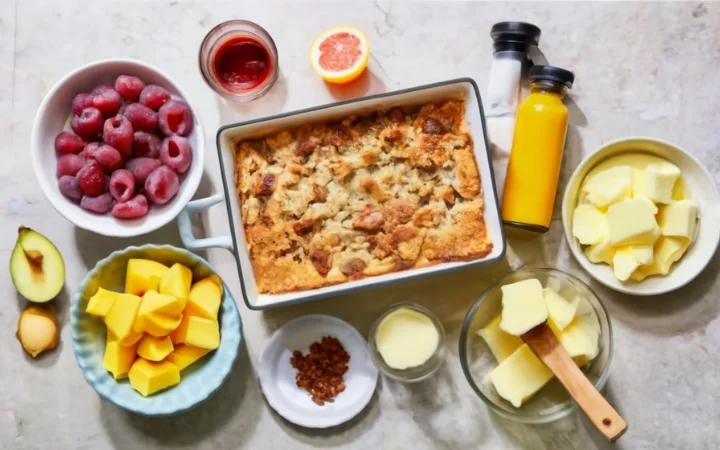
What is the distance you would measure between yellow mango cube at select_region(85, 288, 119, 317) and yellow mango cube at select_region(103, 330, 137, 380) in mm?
65

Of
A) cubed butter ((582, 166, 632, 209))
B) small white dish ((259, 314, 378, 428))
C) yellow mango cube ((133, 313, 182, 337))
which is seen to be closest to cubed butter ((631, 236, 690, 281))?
cubed butter ((582, 166, 632, 209))

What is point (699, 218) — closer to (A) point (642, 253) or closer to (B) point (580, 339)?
(A) point (642, 253)

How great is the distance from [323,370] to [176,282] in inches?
14.5

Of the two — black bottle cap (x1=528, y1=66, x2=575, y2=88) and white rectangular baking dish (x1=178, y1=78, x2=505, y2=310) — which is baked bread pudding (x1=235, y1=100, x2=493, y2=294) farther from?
black bottle cap (x1=528, y1=66, x2=575, y2=88)

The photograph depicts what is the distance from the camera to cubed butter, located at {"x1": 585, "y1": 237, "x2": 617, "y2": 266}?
136 cm

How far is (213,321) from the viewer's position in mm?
1353

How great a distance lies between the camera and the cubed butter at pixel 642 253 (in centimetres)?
133

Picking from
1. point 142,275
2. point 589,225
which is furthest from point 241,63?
point 589,225

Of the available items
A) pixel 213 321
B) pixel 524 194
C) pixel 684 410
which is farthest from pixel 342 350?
pixel 684 410

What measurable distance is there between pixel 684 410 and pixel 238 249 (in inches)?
39.7

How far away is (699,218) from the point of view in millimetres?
1384

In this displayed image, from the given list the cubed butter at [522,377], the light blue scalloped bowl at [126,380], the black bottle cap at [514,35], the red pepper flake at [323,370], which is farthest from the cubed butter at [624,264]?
the light blue scalloped bowl at [126,380]

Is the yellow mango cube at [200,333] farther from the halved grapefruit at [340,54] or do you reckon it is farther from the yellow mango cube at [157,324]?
the halved grapefruit at [340,54]

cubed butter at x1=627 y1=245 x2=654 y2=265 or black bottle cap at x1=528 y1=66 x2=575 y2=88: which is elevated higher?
black bottle cap at x1=528 y1=66 x2=575 y2=88
